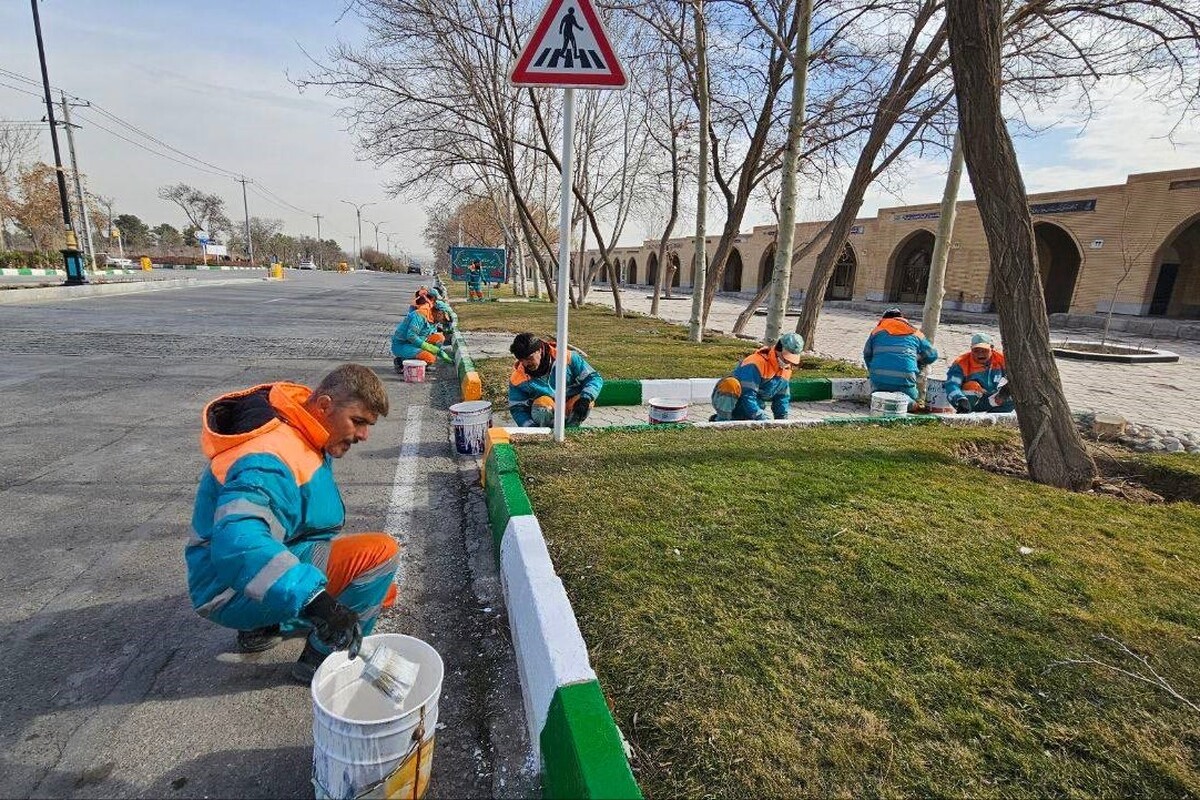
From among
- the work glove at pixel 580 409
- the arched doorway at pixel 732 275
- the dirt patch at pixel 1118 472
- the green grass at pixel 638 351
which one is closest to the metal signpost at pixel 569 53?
the work glove at pixel 580 409

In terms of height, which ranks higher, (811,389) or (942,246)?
(942,246)

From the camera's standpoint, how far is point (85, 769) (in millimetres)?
1870

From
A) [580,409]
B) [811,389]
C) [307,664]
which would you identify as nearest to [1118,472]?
[811,389]

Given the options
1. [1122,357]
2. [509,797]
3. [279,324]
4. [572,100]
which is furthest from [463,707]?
[1122,357]

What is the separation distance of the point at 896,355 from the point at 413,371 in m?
6.53

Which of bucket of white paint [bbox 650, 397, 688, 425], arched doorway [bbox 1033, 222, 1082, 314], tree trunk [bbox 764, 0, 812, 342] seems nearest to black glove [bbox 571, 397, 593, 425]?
bucket of white paint [bbox 650, 397, 688, 425]

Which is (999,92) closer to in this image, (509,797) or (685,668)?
(685,668)

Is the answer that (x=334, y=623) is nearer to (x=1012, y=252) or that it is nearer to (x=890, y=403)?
(x=1012, y=252)

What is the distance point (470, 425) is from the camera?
506 centimetres

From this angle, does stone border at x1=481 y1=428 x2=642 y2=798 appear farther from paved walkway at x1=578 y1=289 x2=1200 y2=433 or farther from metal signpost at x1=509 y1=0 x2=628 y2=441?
paved walkway at x1=578 y1=289 x2=1200 y2=433

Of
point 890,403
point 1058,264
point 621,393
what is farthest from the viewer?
point 1058,264

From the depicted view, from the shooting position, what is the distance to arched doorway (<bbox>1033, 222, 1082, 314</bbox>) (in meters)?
28.8

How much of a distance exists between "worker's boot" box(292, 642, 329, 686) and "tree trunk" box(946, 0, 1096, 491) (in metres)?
5.20

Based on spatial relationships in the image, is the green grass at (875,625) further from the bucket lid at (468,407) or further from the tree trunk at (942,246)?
the tree trunk at (942,246)
